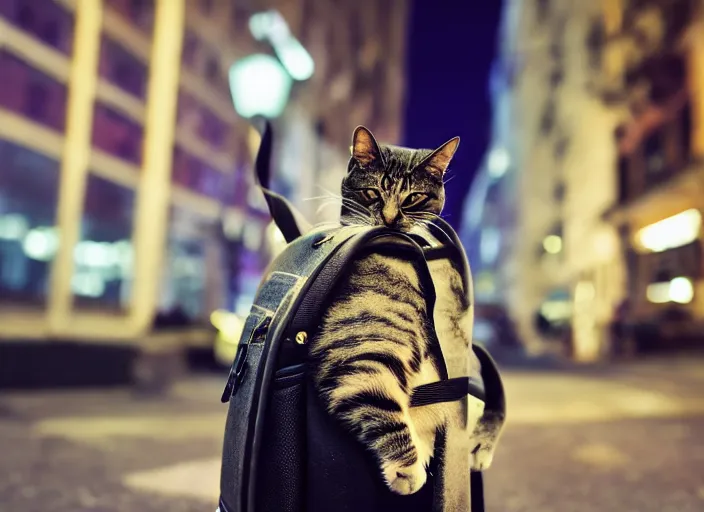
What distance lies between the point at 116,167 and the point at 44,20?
2588mm

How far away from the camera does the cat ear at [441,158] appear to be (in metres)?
1.88

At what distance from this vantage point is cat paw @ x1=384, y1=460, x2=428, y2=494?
1.53 m

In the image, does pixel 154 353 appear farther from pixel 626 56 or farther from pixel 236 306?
pixel 626 56

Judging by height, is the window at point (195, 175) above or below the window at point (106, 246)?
above

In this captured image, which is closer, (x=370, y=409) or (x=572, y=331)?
(x=370, y=409)

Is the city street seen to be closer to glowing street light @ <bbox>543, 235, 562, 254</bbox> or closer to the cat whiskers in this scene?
the cat whiskers

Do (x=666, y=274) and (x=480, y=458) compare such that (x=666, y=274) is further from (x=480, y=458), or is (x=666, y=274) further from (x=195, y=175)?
(x=480, y=458)

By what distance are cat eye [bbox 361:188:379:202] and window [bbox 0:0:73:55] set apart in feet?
29.3

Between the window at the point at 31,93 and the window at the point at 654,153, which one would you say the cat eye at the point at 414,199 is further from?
the window at the point at 654,153

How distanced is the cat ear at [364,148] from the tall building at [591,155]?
1589cm

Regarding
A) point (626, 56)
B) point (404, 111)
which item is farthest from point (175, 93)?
point (404, 111)

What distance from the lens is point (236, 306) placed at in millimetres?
8258

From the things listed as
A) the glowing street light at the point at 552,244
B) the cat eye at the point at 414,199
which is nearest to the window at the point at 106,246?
the cat eye at the point at 414,199

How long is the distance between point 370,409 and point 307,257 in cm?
46
